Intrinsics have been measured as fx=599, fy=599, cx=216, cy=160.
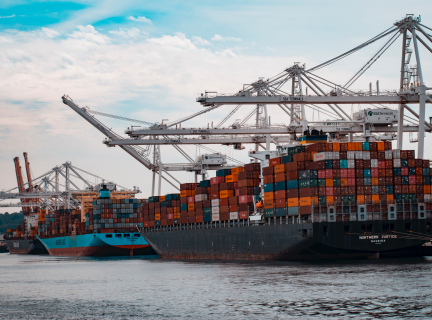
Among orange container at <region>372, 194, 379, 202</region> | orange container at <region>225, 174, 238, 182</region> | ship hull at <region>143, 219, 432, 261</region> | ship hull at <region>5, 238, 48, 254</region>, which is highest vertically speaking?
orange container at <region>225, 174, 238, 182</region>

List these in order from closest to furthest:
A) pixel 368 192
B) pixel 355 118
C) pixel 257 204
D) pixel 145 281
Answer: pixel 145 281 → pixel 368 192 → pixel 257 204 → pixel 355 118

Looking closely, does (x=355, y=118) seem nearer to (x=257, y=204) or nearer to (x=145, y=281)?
(x=257, y=204)

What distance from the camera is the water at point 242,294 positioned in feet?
82.3

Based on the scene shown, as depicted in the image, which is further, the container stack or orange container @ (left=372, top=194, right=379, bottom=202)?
orange container @ (left=372, top=194, right=379, bottom=202)

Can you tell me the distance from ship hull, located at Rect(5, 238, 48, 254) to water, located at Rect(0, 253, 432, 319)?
269 feet

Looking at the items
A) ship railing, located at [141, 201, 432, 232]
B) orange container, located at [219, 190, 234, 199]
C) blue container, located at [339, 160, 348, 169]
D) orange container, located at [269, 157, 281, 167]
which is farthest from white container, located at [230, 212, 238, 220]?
blue container, located at [339, 160, 348, 169]

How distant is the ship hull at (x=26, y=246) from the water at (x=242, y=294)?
82.1 meters

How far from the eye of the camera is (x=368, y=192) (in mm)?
43500

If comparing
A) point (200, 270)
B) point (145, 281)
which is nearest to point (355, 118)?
point (200, 270)

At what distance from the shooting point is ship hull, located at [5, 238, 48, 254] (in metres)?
122

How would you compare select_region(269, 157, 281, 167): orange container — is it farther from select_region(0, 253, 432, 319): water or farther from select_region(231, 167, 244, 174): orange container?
select_region(0, 253, 432, 319): water

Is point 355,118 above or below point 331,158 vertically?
above

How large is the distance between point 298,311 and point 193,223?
3597 cm

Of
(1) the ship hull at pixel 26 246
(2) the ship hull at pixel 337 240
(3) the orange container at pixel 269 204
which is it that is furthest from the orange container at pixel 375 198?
(1) the ship hull at pixel 26 246
